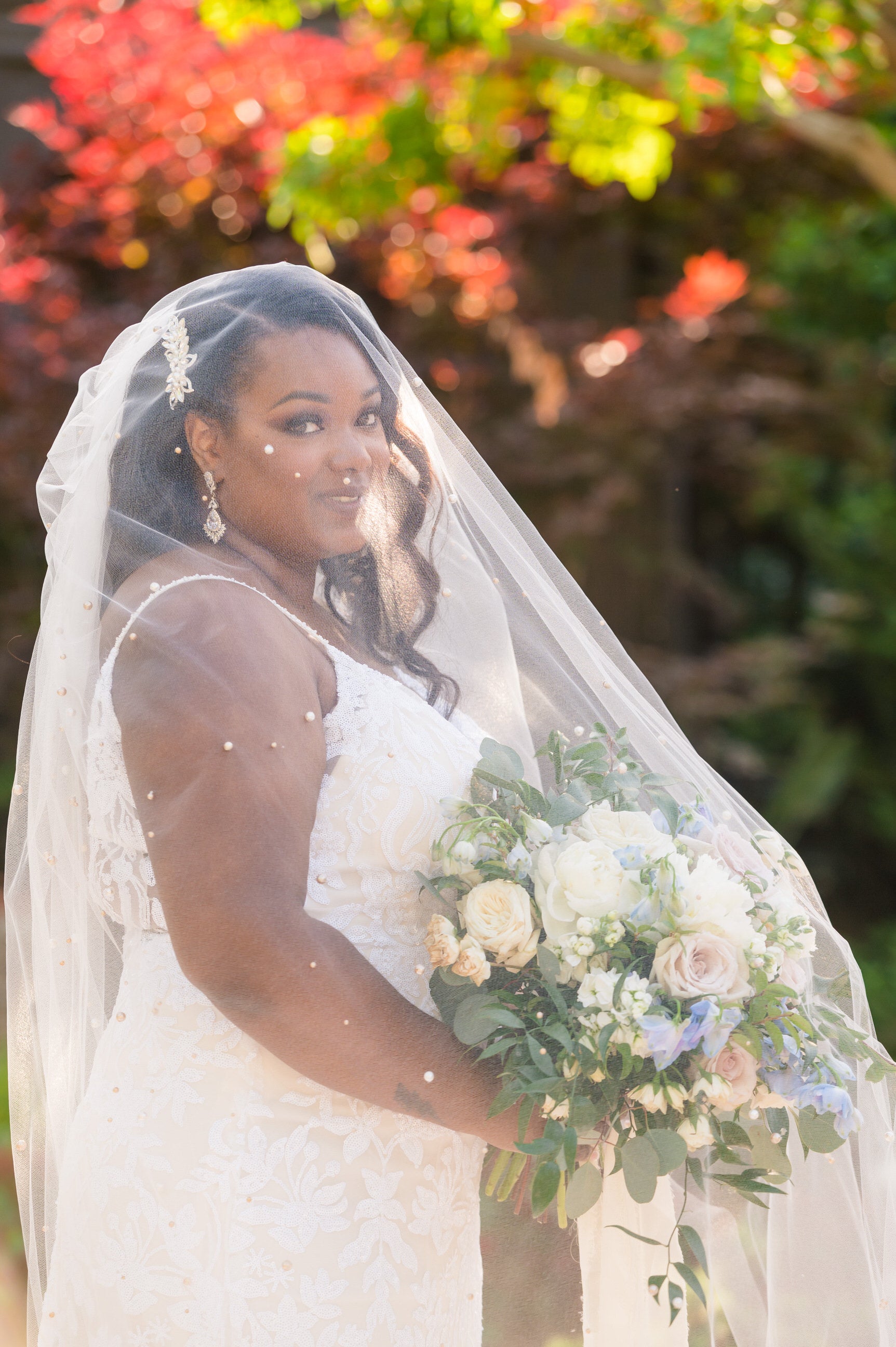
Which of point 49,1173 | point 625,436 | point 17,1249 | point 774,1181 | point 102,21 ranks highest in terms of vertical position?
point 102,21

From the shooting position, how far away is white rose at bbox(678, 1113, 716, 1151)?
1.51 meters

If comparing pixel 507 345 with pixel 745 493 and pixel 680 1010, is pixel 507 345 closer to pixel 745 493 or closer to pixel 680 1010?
pixel 745 493

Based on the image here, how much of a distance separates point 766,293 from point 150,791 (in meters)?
5.25

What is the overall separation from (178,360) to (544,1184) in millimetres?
1223

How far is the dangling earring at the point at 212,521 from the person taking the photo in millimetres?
1697

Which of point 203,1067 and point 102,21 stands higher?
point 102,21

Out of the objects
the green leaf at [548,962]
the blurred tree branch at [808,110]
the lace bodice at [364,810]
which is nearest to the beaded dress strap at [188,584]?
the lace bodice at [364,810]

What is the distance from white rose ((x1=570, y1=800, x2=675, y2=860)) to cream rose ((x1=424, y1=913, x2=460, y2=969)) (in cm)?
22

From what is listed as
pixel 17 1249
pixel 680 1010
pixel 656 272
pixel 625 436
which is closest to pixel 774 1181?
pixel 680 1010

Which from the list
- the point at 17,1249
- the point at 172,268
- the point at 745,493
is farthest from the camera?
the point at 745,493

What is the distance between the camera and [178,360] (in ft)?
5.69

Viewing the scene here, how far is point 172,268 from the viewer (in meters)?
5.48

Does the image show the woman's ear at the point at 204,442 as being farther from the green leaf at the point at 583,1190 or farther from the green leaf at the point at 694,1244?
the green leaf at the point at 694,1244

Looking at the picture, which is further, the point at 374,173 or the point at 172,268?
the point at 172,268
